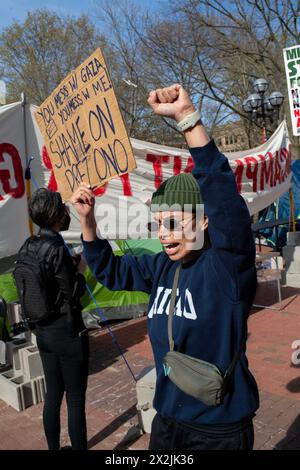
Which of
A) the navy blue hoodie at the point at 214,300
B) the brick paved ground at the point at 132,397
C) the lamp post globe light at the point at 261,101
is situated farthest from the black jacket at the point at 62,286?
the lamp post globe light at the point at 261,101

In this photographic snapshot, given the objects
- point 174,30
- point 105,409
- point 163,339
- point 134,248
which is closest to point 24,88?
point 174,30

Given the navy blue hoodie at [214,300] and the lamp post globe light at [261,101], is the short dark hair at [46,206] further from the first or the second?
the lamp post globe light at [261,101]

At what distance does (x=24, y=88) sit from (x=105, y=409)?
1948 centimetres

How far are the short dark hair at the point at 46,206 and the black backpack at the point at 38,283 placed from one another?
0.15 metres

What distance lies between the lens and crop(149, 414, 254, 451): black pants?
5.03 feet

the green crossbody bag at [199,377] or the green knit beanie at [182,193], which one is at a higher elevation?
the green knit beanie at [182,193]

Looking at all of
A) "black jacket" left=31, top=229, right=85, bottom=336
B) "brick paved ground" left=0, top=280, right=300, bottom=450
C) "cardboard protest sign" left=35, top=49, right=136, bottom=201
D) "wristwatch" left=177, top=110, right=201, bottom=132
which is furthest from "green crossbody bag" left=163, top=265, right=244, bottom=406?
"brick paved ground" left=0, top=280, right=300, bottom=450

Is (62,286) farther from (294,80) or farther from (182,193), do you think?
(294,80)

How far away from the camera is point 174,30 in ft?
56.8

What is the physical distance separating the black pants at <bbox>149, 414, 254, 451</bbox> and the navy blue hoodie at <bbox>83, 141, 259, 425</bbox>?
0.04 metres

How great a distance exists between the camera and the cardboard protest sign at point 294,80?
21.8ft

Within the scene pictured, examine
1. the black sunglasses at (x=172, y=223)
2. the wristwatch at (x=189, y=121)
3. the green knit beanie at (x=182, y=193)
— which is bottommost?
the black sunglasses at (x=172, y=223)

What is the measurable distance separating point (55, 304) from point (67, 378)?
478 mm

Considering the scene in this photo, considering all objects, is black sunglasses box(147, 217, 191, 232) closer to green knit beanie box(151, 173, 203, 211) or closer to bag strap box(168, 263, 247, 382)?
green knit beanie box(151, 173, 203, 211)
